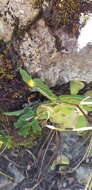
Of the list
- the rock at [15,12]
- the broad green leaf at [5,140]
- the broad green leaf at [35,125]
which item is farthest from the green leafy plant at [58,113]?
the rock at [15,12]

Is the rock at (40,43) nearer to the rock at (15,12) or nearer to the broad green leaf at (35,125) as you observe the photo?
the rock at (15,12)

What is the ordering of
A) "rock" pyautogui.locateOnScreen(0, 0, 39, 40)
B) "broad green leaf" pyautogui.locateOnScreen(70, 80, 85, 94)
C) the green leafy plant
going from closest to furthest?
1. "rock" pyautogui.locateOnScreen(0, 0, 39, 40)
2. the green leafy plant
3. "broad green leaf" pyautogui.locateOnScreen(70, 80, 85, 94)

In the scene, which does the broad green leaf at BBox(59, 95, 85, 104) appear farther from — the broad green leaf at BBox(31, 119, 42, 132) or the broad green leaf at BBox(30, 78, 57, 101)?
the broad green leaf at BBox(31, 119, 42, 132)

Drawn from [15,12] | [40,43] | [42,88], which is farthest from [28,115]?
[15,12]

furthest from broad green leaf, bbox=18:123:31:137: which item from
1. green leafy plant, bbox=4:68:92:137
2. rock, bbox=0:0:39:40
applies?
rock, bbox=0:0:39:40

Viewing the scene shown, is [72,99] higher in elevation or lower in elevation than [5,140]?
higher

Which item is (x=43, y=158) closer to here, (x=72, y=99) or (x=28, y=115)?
(x=28, y=115)

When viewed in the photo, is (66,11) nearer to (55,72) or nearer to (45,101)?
(55,72)
